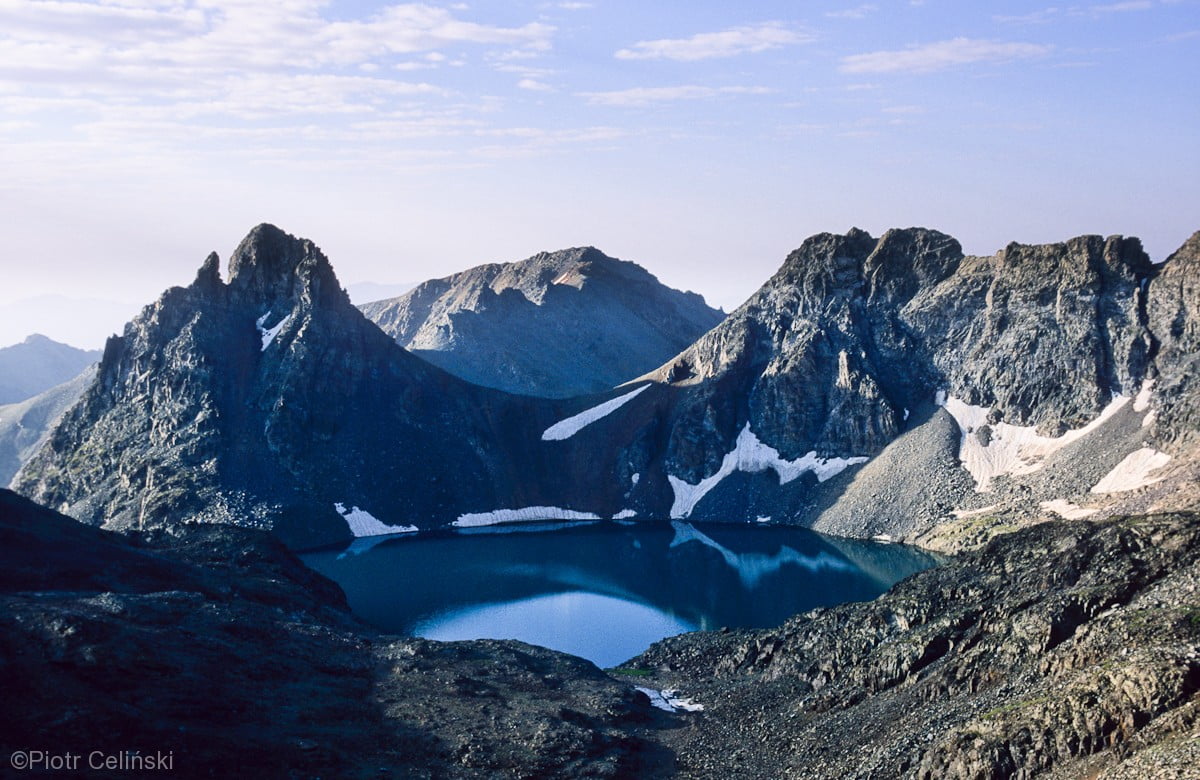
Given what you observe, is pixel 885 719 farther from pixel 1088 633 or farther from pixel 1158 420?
pixel 1158 420

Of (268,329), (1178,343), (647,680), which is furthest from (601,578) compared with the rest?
(1178,343)

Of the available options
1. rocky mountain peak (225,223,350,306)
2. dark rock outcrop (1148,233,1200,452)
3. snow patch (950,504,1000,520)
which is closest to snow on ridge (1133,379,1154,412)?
dark rock outcrop (1148,233,1200,452)

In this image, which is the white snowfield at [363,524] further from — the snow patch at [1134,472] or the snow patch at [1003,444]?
the snow patch at [1134,472]

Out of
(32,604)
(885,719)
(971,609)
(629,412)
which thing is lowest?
(885,719)

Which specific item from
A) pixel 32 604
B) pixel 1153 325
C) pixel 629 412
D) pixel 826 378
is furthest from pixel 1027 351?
pixel 32 604

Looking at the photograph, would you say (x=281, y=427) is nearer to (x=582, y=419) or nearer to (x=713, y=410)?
(x=582, y=419)

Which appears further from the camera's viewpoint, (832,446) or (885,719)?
(832,446)
